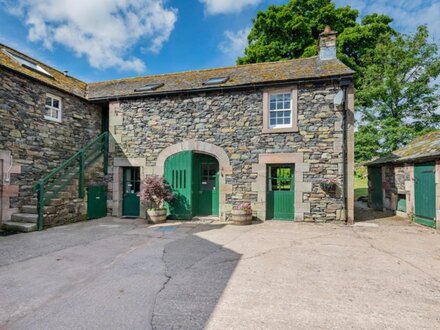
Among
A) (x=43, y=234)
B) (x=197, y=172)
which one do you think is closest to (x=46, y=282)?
(x=43, y=234)

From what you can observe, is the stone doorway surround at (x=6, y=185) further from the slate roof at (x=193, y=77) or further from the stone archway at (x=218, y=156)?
the stone archway at (x=218, y=156)

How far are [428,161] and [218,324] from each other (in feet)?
29.8

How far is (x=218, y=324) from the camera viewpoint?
9.04 feet

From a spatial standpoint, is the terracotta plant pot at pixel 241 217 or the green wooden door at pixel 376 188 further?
the green wooden door at pixel 376 188

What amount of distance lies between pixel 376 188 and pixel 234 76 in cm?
927

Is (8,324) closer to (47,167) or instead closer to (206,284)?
(206,284)

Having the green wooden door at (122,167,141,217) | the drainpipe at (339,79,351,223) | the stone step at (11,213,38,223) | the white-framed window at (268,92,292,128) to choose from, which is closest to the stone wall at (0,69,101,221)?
the stone step at (11,213,38,223)

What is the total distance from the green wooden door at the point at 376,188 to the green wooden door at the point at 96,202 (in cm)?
1288

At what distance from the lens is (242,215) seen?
27.3 ft

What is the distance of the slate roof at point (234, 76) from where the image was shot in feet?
28.7

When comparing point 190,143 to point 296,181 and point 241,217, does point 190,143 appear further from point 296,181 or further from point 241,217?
point 296,181

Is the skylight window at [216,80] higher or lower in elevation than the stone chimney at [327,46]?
lower

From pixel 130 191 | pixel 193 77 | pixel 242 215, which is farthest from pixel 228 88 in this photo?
pixel 130 191

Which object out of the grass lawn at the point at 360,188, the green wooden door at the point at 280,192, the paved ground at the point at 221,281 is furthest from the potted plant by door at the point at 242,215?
the grass lawn at the point at 360,188
